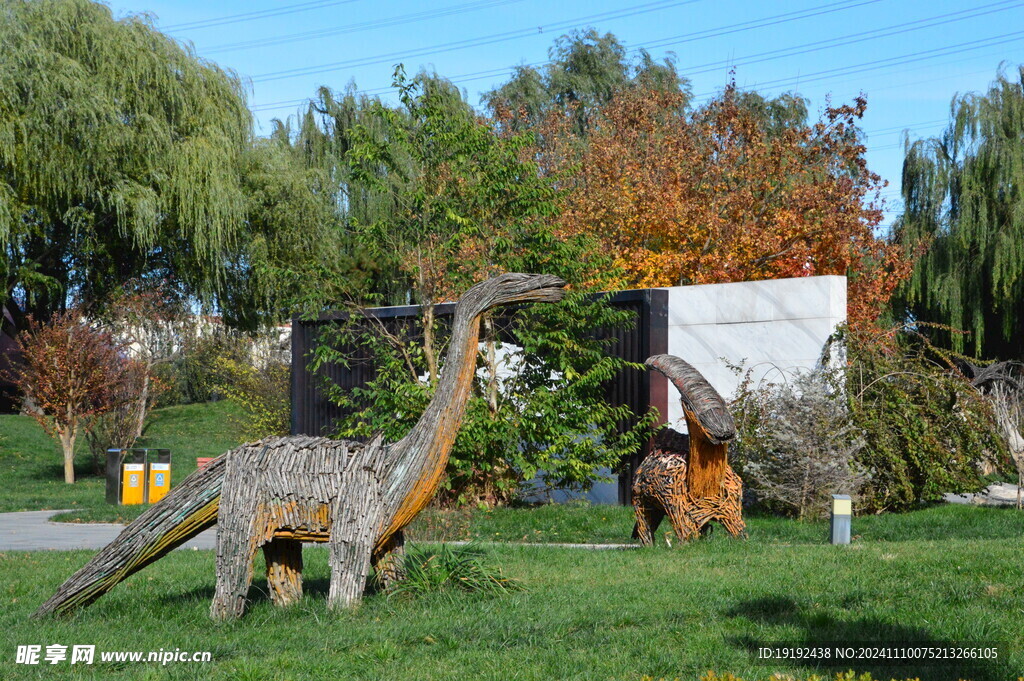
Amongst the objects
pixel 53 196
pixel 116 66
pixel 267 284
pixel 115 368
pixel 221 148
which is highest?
pixel 116 66

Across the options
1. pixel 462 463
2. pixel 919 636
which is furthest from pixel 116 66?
pixel 919 636

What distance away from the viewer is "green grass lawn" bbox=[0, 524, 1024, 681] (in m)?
4.95

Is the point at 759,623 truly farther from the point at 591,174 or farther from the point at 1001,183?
the point at 1001,183

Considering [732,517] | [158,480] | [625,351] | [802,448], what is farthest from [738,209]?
[732,517]

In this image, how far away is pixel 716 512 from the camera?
851cm

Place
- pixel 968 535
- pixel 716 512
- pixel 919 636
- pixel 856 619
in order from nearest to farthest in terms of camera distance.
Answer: pixel 919 636 < pixel 856 619 < pixel 716 512 < pixel 968 535

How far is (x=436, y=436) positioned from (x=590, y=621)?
140cm

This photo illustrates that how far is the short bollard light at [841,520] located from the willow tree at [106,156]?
50.7 ft

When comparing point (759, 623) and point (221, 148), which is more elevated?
point (221, 148)

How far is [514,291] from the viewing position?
6.08 meters

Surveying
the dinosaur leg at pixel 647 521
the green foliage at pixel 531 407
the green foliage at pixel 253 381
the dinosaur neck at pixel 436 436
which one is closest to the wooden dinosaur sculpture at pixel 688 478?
the dinosaur leg at pixel 647 521

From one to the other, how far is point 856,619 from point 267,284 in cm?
1844

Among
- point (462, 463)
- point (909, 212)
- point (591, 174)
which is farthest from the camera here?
point (909, 212)

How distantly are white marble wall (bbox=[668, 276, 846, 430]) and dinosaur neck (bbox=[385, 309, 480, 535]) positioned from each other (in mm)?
7119
